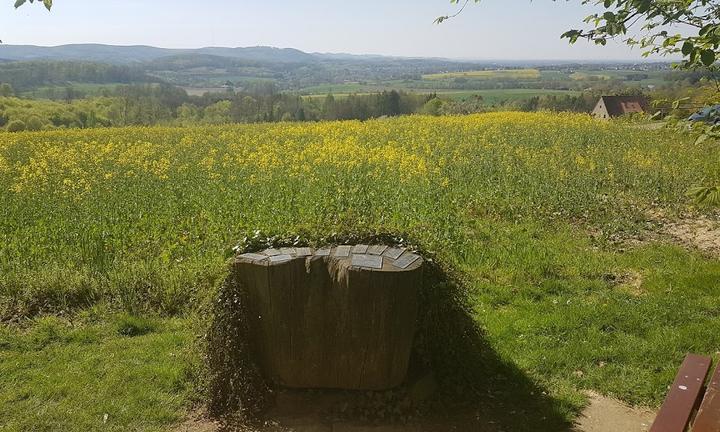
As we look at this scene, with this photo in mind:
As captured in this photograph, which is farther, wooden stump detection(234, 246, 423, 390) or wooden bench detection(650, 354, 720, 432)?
wooden stump detection(234, 246, 423, 390)

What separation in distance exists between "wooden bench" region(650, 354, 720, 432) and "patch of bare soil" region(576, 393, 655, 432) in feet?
3.31

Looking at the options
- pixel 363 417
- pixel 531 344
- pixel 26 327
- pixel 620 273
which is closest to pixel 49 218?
pixel 26 327

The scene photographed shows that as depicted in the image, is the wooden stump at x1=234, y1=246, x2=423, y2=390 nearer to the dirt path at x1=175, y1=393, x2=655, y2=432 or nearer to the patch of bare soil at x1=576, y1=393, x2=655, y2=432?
the dirt path at x1=175, y1=393, x2=655, y2=432

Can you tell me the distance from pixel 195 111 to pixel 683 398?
173ft

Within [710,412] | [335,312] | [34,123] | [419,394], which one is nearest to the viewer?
[710,412]

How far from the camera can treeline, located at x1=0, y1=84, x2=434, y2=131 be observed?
33.4m

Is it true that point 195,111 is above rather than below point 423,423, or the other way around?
below

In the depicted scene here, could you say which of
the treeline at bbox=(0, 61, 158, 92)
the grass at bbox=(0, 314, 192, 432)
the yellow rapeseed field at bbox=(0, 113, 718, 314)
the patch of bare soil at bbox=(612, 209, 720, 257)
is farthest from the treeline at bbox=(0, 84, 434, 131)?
the treeline at bbox=(0, 61, 158, 92)

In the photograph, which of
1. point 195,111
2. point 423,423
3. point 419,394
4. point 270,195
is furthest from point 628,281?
point 195,111

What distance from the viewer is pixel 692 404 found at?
271cm

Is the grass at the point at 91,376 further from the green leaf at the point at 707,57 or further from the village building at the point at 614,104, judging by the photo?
the village building at the point at 614,104

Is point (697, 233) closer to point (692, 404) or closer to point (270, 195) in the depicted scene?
point (692, 404)

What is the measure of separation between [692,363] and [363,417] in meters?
2.24

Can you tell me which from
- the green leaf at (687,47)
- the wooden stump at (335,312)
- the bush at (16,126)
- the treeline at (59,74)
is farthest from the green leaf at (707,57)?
the treeline at (59,74)
